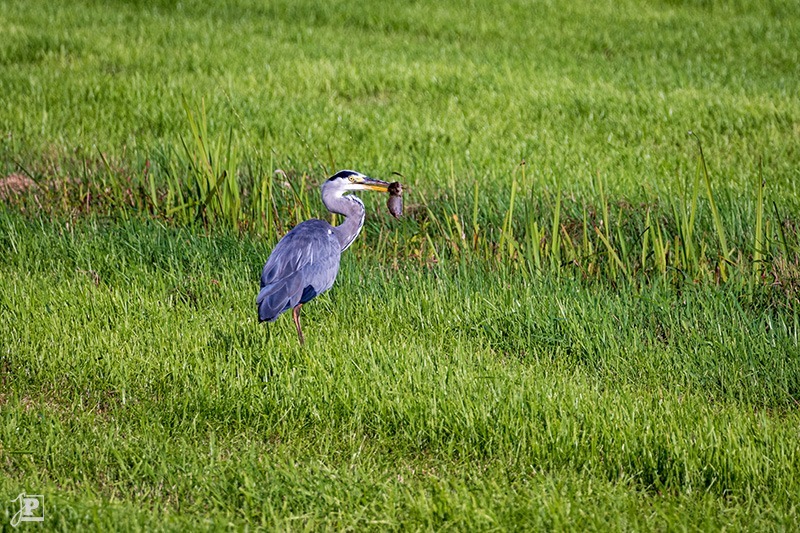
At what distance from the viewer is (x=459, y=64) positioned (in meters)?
12.0

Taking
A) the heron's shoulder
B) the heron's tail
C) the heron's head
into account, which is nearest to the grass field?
the heron's tail

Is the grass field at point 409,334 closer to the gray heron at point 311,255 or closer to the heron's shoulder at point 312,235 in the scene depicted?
the gray heron at point 311,255

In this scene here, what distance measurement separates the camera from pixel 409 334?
4707 millimetres

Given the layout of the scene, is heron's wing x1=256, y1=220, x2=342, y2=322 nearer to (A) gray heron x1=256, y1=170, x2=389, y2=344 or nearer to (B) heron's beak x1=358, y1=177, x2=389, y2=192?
(A) gray heron x1=256, y1=170, x2=389, y2=344

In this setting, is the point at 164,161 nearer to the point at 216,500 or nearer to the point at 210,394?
the point at 210,394

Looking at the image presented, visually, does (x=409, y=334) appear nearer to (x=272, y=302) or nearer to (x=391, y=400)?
(x=391, y=400)

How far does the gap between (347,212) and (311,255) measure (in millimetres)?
282

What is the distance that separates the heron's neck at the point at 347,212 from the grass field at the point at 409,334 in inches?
23.5

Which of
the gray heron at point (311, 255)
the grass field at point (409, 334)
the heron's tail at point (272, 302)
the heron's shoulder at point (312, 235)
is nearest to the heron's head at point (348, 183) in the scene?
the gray heron at point (311, 255)

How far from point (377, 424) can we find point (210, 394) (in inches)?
30.8

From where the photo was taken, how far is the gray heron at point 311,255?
3.88 meters

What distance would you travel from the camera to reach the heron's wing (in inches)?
152

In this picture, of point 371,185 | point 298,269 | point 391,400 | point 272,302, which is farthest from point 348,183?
point 391,400

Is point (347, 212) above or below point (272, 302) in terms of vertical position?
above
